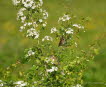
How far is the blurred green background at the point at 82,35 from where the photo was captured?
32.6ft

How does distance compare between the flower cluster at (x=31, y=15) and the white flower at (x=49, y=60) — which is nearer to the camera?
the white flower at (x=49, y=60)

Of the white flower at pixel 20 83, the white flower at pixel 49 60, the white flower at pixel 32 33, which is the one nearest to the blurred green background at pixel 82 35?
the white flower at pixel 32 33

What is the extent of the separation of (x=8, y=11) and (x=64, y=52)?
1236 centimetres

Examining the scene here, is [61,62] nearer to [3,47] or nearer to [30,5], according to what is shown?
[30,5]

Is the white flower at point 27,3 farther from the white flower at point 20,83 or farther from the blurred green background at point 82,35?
the white flower at point 20,83

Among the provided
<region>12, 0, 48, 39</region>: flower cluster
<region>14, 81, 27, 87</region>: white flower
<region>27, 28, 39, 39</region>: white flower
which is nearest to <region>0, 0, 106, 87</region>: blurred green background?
<region>12, 0, 48, 39</region>: flower cluster

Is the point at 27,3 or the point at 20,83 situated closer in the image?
the point at 20,83

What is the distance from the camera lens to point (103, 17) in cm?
1582

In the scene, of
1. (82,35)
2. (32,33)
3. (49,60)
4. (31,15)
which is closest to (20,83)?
(49,60)

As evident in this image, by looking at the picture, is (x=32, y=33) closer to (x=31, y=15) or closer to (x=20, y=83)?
(x=31, y=15)

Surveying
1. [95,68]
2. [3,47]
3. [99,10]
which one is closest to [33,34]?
[95,68]

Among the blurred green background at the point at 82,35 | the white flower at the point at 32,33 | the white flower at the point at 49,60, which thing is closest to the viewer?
the white flower at the point at 49,60

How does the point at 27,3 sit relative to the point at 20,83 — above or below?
above

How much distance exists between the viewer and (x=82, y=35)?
1389 centimetres
